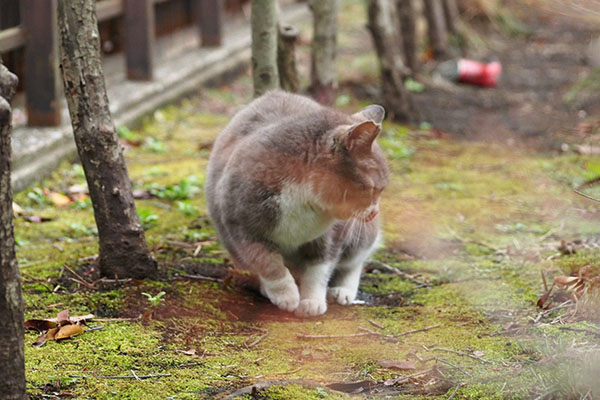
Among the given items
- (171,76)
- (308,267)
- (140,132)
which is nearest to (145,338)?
(308,267)

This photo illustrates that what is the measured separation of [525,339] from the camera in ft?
10.5

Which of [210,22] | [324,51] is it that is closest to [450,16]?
[210,22]

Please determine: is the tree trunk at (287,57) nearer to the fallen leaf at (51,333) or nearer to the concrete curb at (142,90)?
the concrete curb at (142,90)

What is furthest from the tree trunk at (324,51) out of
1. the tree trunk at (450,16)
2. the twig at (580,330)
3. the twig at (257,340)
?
the tree trunk at (450,16)

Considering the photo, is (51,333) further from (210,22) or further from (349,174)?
(210,22)

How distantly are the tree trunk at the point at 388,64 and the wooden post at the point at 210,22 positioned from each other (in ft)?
7.23

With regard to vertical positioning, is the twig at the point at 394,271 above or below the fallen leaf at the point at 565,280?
below

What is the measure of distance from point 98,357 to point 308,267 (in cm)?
116

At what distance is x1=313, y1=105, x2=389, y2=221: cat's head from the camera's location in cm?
331

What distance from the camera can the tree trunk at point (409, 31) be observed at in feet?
28.5

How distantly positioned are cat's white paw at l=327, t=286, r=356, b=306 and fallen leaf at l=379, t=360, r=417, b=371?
816 millimetres

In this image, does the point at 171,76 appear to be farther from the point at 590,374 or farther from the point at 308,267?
the point at 590,374

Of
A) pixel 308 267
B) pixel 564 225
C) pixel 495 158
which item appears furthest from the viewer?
pixel 495 158

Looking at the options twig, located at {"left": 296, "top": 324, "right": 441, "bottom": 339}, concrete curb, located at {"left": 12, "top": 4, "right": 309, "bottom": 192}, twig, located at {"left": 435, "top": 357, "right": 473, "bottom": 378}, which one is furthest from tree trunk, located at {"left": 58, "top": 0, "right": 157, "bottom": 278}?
concrete curb, located at {"left": 12, "top": 4, "right": 309, "bottom": 192}
